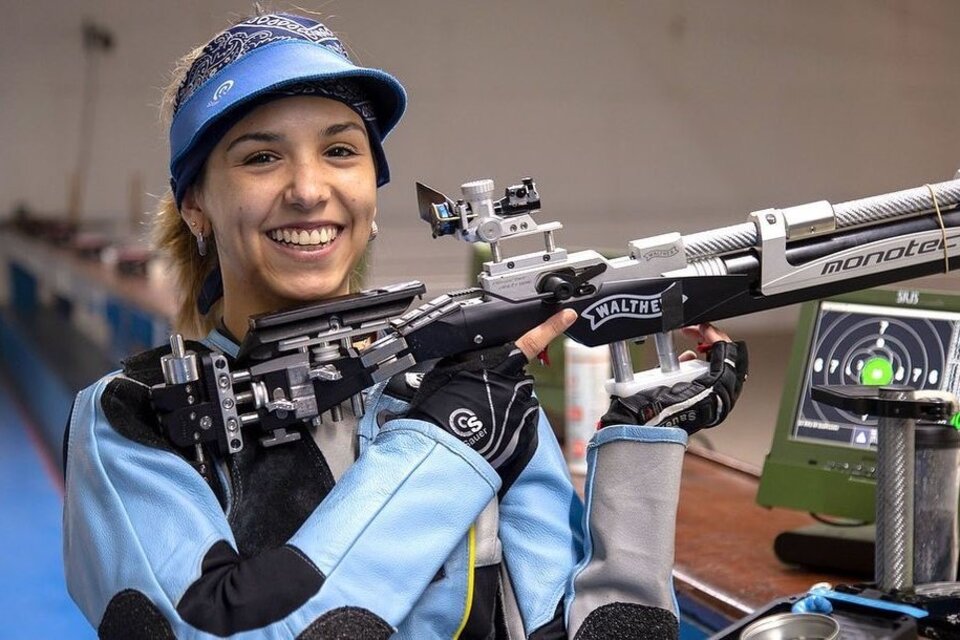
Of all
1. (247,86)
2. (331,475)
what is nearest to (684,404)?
(331,475)

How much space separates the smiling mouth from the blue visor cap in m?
0.10

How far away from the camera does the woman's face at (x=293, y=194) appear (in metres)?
1.01

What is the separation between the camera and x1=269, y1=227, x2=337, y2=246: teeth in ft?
3.35

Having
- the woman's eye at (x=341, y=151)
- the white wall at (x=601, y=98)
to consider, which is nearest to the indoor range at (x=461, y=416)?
the woman's eye at (x=341, y=151)

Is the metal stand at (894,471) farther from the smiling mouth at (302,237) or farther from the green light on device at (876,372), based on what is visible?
the smiling mouth at (302,237)

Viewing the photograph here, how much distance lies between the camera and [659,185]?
25.3 feet

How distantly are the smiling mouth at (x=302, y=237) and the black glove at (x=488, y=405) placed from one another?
16 cm

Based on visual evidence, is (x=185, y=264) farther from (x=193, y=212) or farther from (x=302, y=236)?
(x=302, y=236)

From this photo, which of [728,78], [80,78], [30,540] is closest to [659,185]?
[728,78]

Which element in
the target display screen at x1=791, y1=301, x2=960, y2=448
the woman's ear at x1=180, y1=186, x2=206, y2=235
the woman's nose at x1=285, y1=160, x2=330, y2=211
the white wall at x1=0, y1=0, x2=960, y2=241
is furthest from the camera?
the white wall at x1=0, y1=0, x2=960, y2=241

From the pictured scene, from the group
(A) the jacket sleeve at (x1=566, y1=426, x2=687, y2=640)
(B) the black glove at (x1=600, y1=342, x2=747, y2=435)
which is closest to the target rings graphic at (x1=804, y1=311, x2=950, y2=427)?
(B) the black glove at (x1=600, y1=342, x2=747, y2=435)

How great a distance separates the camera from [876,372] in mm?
1478

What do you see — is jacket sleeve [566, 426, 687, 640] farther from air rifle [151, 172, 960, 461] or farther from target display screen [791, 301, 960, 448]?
target display screen [791, 301, 960, 448]

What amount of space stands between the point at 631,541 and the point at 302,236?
15.8 inches
